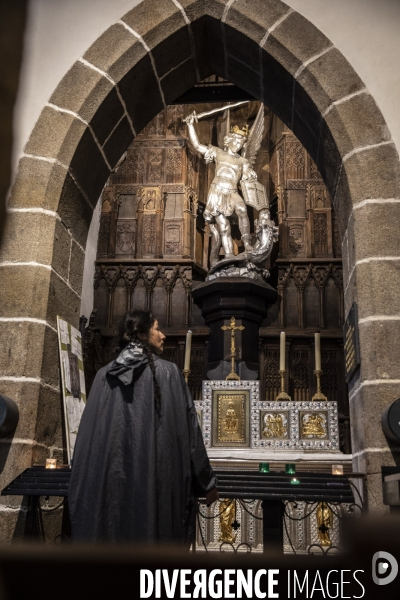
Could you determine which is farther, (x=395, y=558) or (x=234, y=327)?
(x=234, y=327)

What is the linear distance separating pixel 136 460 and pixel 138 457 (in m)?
0.01

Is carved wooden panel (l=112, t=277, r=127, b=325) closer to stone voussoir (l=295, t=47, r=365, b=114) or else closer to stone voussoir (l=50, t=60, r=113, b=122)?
stone voussoir (l=50, t=60, r=113, b=122)

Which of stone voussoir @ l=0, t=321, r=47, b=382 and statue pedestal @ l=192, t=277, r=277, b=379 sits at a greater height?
statue pedestal @ l=192, t=277, r=277, b=379

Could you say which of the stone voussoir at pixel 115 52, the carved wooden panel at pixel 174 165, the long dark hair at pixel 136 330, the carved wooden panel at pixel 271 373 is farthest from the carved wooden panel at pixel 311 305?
the long dark hair at pixel 136 330

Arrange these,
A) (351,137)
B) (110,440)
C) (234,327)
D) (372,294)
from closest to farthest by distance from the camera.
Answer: (110,440), (372,294), (351,137), (234,327)

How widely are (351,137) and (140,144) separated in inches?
258

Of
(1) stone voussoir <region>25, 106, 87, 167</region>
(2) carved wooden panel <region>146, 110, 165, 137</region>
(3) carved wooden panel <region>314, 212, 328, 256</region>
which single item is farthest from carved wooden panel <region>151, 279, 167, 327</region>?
(1) stone voussoir <region>25, 106, 87, 167</region>

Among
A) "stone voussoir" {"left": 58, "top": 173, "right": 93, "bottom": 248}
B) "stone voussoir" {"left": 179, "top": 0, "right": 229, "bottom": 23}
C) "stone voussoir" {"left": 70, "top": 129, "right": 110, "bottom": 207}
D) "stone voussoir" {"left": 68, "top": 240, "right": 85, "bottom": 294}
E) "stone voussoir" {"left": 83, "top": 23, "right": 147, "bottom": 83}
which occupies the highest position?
"stone voussoir" {"left": 179, "top": 0, "right": 229, "bottom": 23}

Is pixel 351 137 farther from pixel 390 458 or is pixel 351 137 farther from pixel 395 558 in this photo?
pixel 395 558

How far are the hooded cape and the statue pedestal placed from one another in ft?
15.8

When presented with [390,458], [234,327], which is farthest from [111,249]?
[390,458]

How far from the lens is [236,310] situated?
7.75 m

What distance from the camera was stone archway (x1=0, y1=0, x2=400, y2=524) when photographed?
11.2ft

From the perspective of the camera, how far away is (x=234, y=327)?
715 cm
